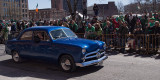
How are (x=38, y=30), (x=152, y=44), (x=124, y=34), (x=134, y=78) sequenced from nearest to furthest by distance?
(x=134, y=78)
(x=38, y=30)
(x=152, y=44)
(x=124, y=34)

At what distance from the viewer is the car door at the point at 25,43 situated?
27.9 feet

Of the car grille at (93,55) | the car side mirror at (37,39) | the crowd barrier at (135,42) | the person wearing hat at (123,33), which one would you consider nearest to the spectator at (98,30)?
the crowd barrier at (135,42)

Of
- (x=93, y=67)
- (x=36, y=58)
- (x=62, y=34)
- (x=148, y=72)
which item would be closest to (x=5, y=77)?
Result: (x=36, y=58)

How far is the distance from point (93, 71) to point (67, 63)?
3.50 feet

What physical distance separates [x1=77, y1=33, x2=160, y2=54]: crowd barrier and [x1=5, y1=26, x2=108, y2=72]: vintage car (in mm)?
3719

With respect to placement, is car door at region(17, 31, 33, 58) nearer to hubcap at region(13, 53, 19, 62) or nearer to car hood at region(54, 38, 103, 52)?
hubcap at region(13, 53, 19, 62)

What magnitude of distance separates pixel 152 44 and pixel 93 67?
4.18m

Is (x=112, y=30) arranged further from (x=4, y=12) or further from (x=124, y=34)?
(x=4, y=12)

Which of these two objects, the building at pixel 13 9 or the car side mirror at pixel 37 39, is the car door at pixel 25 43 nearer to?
the car side mirror at pixel 37 39

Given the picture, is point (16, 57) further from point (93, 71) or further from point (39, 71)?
point (93, 71)

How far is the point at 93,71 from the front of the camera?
24.8 ft

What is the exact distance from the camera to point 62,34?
821 cm

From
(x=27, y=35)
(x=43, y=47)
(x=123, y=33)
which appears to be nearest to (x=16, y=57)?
(x=27, y=35)

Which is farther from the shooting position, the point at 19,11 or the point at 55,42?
the point at 19,11
